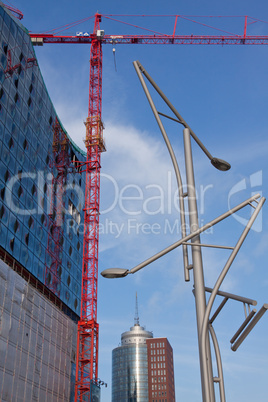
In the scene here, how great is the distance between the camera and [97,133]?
92188mm

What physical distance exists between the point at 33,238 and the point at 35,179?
8.80m

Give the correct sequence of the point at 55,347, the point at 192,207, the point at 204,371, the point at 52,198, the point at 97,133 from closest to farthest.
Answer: the point at 204,371
the point at 192,207
the point at 55,347
the point at 52,198
the point at 97,133

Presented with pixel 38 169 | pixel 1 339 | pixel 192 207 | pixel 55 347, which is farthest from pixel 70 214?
pixel 192 207

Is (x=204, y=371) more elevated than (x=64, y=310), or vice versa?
(x=64, y=310)

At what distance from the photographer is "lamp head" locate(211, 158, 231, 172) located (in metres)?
11.9

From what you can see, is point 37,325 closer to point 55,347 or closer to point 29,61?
point 55,347

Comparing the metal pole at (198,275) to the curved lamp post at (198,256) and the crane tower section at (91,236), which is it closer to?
the curved lamp post at (198,256)

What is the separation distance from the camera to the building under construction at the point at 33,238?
196 feet

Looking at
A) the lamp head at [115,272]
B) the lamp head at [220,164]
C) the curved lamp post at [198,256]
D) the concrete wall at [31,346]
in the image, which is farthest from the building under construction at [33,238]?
the curved lamp post at [198,256]

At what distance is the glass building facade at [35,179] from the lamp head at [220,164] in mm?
50079

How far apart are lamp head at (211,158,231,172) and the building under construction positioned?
4838cm

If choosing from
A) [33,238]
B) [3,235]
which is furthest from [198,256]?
[33,238]

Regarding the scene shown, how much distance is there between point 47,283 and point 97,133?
102 feet

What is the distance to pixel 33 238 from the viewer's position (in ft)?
227
